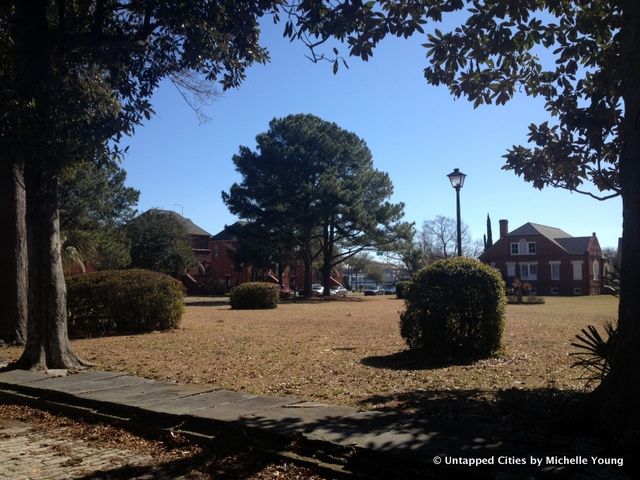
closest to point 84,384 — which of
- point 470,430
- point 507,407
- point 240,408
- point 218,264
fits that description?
point 240,408

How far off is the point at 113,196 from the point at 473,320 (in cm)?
4282

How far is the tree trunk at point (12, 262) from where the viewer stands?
41.0 ft

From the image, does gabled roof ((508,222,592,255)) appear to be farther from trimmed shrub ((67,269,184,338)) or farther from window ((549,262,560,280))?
trimmed shrub ((67,269,184,338))

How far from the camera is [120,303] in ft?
48.2

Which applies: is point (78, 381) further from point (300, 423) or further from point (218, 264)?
point (218, 264)

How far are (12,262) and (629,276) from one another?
1240 centimetres

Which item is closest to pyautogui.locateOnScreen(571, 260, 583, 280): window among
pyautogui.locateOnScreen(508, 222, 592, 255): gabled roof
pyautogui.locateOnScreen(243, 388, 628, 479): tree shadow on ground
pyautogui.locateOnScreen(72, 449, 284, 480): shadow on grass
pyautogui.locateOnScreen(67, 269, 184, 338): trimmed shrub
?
pyautogui.locateOnScreen(508, 222, 592, 255): gabled roof

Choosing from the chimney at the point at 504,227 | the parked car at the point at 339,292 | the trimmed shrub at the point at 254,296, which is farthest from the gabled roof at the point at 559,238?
the trimmed shrub at the point at 254,296

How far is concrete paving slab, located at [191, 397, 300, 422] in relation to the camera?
5693 millimetres

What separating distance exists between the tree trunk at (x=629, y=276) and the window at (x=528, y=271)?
64.1 m

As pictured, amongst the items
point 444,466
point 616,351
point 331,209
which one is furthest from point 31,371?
point 331,209

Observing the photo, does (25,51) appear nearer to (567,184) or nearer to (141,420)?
(141,420)

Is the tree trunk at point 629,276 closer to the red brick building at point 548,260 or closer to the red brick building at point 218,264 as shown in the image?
the red brick building at point 548,260

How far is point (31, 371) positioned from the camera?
8766mm
